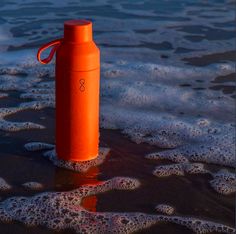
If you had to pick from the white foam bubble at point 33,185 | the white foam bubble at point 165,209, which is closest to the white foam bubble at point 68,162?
the white foam bubble at point 33,185

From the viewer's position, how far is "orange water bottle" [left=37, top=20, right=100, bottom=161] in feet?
8.23

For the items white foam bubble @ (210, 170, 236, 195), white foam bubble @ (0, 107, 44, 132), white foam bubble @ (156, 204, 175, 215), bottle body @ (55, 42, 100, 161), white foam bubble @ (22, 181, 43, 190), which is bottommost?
white foam bubble @ (156, 204, 175, 215)

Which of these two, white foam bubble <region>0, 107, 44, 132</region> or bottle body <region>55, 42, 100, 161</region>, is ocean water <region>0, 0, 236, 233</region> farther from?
bottle body <region>55, 42, 100, 161</region>

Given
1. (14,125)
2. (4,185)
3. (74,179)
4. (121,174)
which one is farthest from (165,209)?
(14,125)

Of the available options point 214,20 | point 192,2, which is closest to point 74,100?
point 214,20

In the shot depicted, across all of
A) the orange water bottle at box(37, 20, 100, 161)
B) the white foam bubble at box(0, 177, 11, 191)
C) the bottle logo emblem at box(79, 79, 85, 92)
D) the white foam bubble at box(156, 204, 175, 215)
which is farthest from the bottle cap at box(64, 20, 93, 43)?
the white foam bubble at box(156, 204, 175, 215)

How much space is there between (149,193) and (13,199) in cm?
66

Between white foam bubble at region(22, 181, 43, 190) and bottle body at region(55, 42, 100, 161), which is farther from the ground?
bottle body at region(55, 42, 100, 161)

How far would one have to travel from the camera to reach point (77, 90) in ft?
8.50

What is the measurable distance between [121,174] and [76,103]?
44cm

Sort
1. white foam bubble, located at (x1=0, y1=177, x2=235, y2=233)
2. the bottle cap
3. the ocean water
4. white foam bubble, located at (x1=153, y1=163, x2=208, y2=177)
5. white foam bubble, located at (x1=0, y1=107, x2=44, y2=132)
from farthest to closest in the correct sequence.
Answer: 1. white foam bubble, located at (x1=0, y1=107, x2=44, y2=132)
2. white foam bubble, located at (x1=153, y1=163, x2=208, y2=177)
3. the bottle cap
4. the ocean water
5. white foam bubble, located at (x1=0, y1=177, x2=235, y2=233)

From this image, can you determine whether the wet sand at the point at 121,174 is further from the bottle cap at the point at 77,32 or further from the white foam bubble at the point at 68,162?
the bottle cap at the point at 77,32

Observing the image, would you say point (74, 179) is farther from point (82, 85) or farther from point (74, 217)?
point (82, 85)

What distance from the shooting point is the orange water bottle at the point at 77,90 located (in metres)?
2.51
